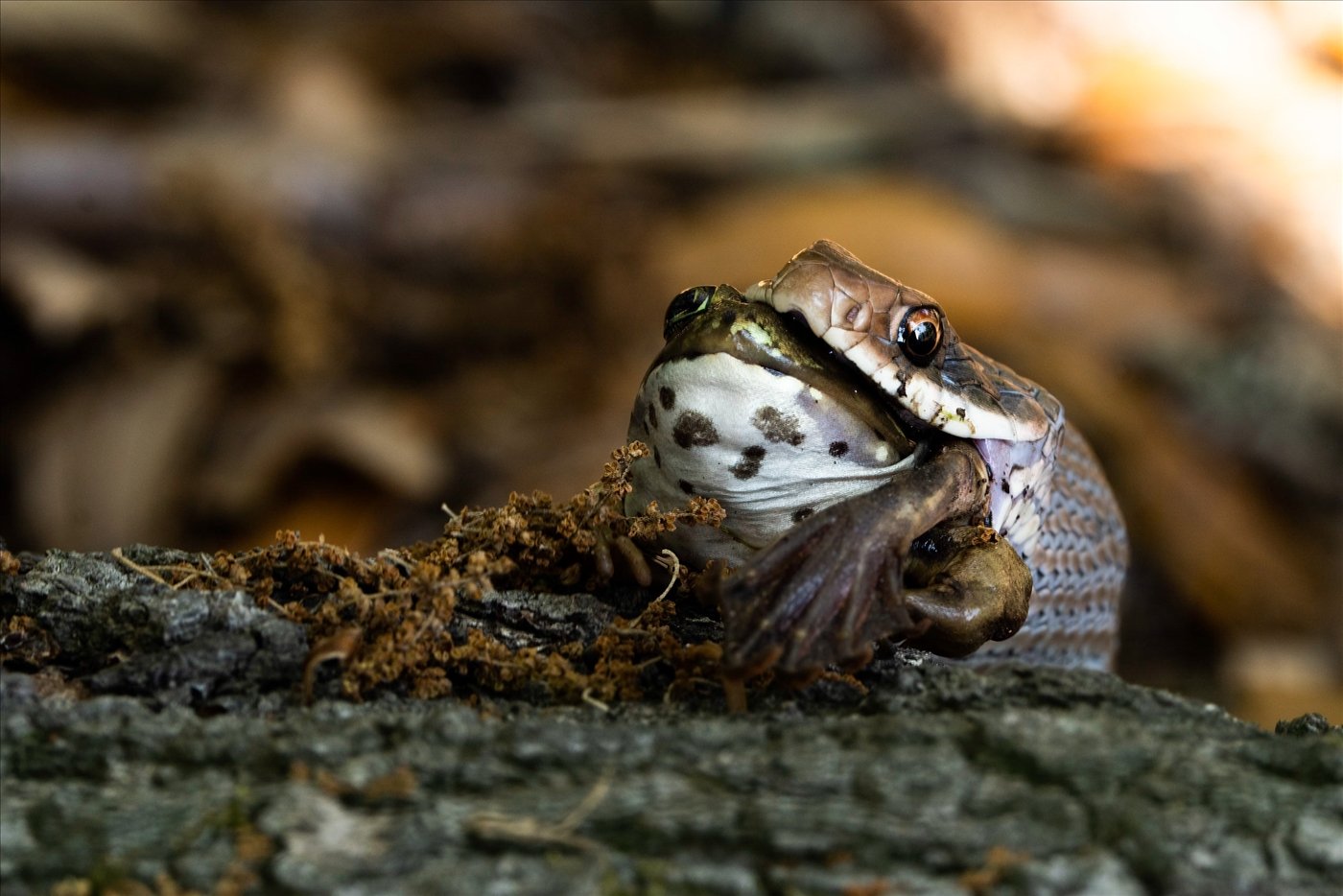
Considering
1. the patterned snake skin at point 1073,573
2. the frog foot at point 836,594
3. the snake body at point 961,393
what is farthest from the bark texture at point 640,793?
the patterned snake skin at point 1073,573

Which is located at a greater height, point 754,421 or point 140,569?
point 754,421

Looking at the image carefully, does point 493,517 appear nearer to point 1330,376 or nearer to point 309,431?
point 309,431

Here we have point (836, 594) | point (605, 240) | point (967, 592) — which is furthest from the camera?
point (605, 240)

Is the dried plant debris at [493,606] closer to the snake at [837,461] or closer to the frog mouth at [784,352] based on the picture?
the snake at [837,461]

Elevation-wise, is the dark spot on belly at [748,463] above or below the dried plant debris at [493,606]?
above

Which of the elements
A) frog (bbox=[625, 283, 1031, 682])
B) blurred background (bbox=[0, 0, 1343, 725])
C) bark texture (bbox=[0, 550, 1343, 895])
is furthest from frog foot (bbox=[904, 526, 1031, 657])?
blurred background (bbox=[0, 0, 1343, 725])

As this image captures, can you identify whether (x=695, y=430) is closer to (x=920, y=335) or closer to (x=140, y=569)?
(x=920, y=335)

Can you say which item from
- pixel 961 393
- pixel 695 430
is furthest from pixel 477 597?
pixel 961 393
